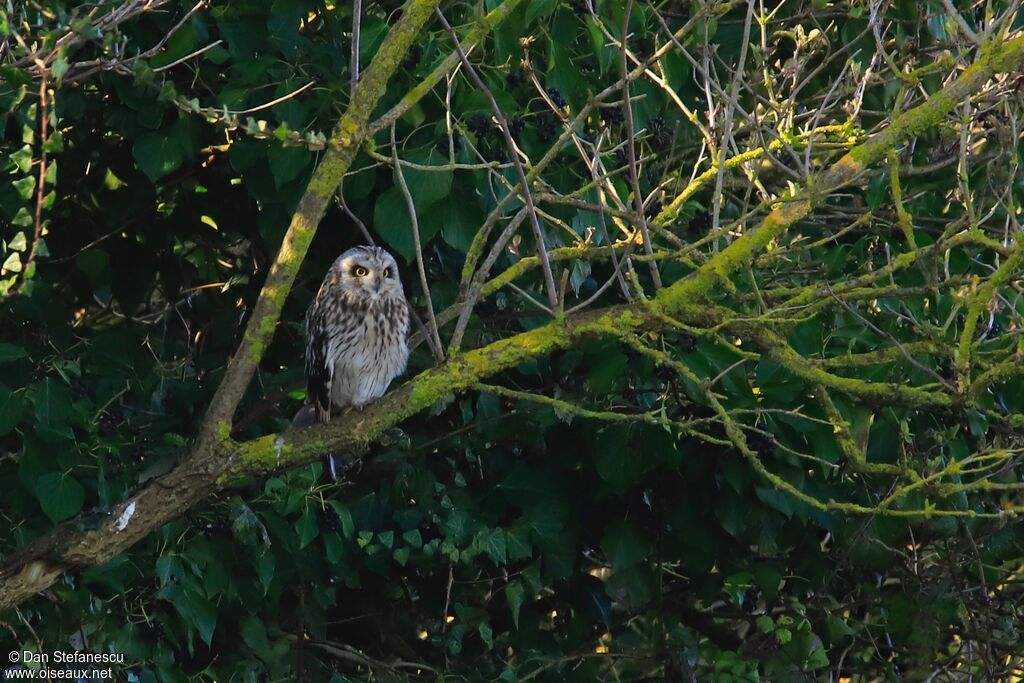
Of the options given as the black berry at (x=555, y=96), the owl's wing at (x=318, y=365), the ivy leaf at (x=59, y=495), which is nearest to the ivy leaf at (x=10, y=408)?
the ivy leaf at (x=59, y=495)

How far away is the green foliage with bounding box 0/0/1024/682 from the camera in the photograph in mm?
3318

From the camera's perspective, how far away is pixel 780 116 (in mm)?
3168

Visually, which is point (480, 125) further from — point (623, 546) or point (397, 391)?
point (623, 546)

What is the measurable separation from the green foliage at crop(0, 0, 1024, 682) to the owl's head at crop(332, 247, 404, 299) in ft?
0.26

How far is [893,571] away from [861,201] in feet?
4.10

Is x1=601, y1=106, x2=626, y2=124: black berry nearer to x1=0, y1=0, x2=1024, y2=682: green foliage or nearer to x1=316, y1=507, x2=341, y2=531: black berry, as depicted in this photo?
x1=0, y1=0, x2=1024, y2=682: green foliage

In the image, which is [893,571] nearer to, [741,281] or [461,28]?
[741,281]

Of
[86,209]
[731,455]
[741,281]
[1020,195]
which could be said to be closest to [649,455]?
→ [731,455]

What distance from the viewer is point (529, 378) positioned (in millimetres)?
4035

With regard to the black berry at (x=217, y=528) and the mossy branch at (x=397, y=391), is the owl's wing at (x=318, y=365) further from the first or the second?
the mossy branch at (x=397, y=391)

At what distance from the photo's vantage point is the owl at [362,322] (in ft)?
14.3

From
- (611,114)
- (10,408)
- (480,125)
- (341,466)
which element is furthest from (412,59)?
(10,408)

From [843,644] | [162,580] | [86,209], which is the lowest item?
[843,644]

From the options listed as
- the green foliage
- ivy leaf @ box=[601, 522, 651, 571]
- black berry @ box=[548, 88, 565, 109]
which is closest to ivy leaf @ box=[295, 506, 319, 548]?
the green foliage
